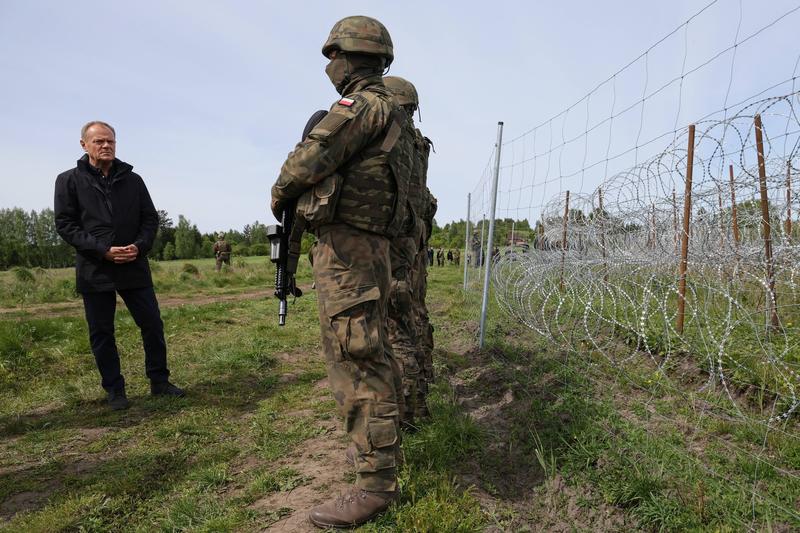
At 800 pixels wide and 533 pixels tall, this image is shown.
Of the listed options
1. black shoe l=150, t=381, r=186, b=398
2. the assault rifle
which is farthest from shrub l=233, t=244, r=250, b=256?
the assault rifle

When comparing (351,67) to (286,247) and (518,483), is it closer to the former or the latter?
(286,247)

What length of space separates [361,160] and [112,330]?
267cm

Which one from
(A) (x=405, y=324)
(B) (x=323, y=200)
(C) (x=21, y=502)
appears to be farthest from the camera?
(A) (x=405, y=324)

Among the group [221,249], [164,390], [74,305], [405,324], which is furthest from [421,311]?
[221,249]

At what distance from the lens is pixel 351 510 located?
200 cm

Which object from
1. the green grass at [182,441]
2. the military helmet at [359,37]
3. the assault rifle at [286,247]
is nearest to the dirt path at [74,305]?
the green grass at [182,441]

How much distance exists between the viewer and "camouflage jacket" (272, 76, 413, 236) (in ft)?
6.35

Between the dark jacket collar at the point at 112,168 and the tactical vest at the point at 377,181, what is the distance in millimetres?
2424

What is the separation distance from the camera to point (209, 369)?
4.61 metres

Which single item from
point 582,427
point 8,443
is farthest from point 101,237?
point 582,427

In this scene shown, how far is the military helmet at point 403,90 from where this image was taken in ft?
9.92

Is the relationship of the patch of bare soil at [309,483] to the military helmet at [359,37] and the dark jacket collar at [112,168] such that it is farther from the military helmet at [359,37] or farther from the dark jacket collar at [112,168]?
the dark jacket collar at [112,168]

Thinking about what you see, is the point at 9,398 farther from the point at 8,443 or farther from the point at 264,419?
the point at 264,419

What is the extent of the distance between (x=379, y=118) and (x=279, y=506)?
1.81 metres
